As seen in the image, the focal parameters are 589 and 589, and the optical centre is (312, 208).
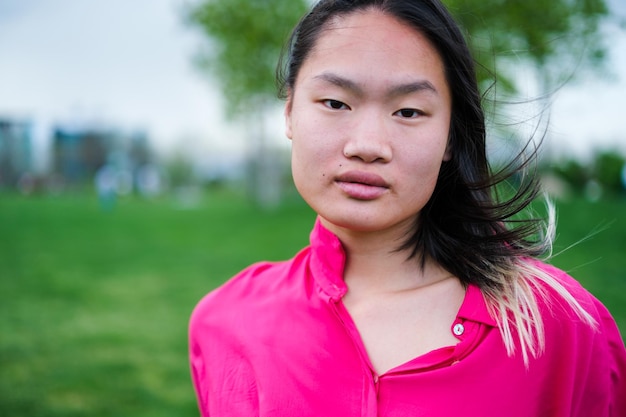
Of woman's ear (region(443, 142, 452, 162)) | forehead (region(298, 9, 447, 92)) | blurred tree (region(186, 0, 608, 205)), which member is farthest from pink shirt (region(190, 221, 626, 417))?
blurred tree (region(186, 0, 608, 205))

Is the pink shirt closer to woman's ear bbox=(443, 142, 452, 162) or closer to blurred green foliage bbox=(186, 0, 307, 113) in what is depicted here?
woman's ear bbox=(443, 142, 452, 162)

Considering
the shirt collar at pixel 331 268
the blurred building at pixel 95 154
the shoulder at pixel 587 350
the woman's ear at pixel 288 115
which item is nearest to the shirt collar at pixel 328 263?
the shirt collar at pixel 331 268

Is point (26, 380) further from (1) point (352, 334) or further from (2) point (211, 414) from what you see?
(1) point (352, 334)

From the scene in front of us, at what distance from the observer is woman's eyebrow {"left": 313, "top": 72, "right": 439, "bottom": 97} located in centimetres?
Answer: 142

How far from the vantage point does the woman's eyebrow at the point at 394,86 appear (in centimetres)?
142

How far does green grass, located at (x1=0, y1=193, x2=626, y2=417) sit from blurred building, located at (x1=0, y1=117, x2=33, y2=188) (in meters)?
1.87

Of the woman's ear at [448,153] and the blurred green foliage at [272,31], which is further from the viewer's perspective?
the blurred green foliage at [272,31]

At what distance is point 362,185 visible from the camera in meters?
1.43

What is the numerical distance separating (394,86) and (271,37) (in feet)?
47.8

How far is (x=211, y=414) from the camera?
5.45ft

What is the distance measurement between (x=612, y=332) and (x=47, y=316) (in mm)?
6387

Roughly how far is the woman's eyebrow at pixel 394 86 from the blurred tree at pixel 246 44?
40.0 feet

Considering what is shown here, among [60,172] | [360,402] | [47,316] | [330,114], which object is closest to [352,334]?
[360,402]

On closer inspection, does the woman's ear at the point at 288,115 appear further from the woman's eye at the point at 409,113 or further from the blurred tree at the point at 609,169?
the blurred tree at the point at 609,169
